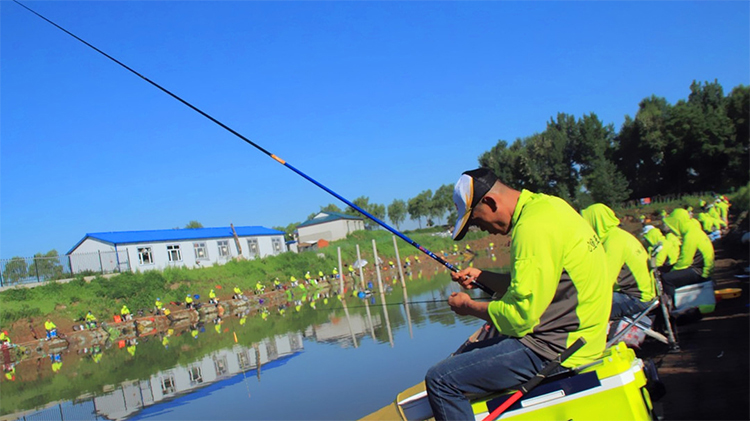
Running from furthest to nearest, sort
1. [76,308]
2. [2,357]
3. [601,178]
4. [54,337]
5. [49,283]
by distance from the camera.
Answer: [601,178] < [49,283] < [76,308] < [54,337] < [2,357]

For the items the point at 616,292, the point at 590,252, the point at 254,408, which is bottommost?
the point at 254,408

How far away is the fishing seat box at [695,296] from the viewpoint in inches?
317

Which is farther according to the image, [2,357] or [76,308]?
[76,308]

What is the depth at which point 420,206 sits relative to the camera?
3423 inches

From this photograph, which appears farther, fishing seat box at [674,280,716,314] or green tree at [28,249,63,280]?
green tree at [28,249,63,280]

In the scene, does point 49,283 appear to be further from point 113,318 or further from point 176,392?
Result: point 176,392

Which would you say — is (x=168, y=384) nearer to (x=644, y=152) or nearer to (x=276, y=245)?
(x=276, y=245)

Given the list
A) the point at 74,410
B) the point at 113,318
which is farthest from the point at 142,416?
the point at 113,318

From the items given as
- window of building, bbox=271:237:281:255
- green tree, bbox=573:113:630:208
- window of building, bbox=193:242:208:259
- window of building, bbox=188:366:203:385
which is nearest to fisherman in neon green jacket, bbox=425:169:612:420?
window of building, bbox=188:366:203:385

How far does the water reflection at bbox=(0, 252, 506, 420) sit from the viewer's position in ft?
30.6

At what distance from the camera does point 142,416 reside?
959 cm

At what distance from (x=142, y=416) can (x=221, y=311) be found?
66.8 ft

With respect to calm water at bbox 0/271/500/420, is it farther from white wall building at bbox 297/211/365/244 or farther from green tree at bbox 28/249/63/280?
white wall building at bbox 297/211/365/244

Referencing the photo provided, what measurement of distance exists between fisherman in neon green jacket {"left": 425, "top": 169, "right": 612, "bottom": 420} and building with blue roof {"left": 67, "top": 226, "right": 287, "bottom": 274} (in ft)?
115
